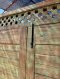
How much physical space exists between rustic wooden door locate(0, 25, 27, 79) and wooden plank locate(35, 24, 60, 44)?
225 millimetres

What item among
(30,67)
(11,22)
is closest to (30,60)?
(30,67)

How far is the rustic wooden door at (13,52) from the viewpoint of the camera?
7.14 feet

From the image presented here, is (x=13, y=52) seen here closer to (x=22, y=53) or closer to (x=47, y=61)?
(x=22, y=53)

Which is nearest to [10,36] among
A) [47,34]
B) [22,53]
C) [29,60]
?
[22,53]

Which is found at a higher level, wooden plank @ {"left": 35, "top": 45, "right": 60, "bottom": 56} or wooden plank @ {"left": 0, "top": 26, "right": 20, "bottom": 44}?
wooden plank @ {"left": 0, "top": 26, "right": 20, "bottom": 44}

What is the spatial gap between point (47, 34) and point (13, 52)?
677 millimetres

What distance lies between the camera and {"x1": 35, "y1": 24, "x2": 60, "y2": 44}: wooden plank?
69.5 inches

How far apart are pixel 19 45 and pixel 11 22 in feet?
1.46

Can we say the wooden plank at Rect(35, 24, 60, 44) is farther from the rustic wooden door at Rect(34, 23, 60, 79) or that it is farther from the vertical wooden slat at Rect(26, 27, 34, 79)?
the vertical wooden slat at Rect(26, 27, 34, 79)

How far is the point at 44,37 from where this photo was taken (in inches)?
75.0

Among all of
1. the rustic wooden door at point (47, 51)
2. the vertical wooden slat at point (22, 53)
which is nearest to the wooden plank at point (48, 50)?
the rustic wooden door at point (47, 51)

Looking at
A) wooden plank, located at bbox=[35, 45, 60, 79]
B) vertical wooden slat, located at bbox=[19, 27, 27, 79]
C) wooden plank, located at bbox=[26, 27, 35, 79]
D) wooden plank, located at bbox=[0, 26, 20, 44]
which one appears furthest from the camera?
wooden plank, located at bbox=[0, 26, 20, 44]

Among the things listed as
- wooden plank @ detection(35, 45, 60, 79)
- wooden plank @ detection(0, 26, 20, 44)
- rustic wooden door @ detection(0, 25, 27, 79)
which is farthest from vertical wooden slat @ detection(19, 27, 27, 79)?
wooden plank @ detection(35, 45, 60, 79)

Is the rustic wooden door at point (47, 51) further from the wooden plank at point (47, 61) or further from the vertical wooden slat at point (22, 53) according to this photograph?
the vertical wooden slat at point (22, 53)
